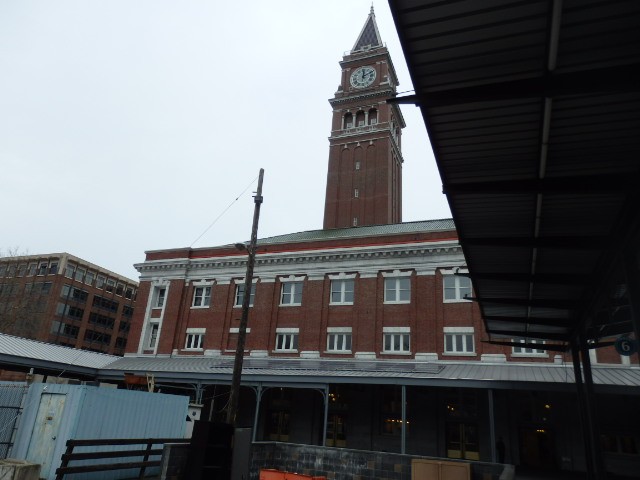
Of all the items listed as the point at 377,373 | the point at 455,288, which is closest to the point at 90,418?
the point at 377,373

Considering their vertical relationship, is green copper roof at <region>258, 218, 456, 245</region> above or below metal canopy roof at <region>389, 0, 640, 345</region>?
above

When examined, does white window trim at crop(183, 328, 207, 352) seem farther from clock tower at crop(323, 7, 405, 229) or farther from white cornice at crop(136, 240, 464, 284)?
clock tower at crop(323, 7, 405, 229)

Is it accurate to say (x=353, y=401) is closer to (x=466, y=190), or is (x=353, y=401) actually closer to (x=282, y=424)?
(x=282, y=424)

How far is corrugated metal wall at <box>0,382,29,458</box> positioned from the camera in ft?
49.9

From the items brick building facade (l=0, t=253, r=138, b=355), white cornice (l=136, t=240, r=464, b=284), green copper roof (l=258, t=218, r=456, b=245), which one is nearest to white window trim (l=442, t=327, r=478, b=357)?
white cornice (l=136, t=240, r=464, b=284)

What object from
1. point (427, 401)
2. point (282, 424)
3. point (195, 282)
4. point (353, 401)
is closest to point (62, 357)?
point (195, 282)

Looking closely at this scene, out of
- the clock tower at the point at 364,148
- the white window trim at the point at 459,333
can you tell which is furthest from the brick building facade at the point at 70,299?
the white window trim at the point at 459,333

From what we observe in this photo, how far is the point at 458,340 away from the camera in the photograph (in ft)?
95.1

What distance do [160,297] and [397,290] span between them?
66.7 feet

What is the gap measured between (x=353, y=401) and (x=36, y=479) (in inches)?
804

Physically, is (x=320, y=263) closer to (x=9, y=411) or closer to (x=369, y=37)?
(x=9, y=411)

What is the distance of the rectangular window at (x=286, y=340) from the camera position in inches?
1310

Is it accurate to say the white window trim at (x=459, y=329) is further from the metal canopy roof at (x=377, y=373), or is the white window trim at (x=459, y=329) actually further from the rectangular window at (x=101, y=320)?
the rectangular window at (x=101, y=320)

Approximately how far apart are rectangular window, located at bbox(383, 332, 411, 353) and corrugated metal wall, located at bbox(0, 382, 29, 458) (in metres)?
20.6
